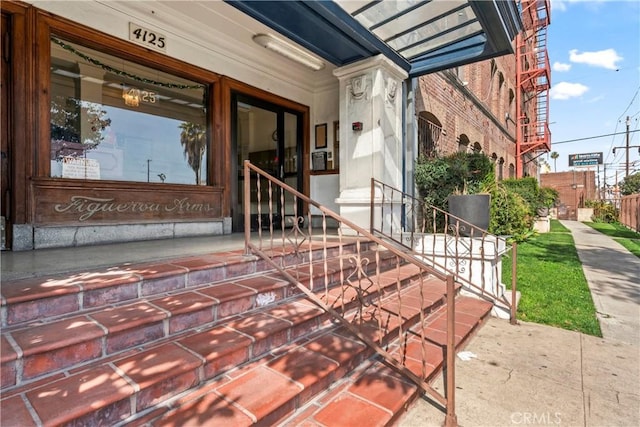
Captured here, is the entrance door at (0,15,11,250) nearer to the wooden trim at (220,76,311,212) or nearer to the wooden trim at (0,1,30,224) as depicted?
the wooden trim at (0,1,30,224)

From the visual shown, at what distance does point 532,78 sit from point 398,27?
13690mm

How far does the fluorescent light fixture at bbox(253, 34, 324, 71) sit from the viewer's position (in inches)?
168

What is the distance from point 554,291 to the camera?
372 cm

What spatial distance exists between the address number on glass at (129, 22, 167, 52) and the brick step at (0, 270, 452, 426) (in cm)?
355

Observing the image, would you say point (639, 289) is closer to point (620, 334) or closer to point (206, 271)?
point (620, 334)

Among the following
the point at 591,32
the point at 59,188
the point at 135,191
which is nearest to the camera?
the point at 59,188

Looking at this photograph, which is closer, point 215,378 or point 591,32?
point 215,378

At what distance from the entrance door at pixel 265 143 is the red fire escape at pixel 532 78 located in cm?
1195

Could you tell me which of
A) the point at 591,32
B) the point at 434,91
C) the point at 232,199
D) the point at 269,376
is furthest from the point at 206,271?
the point at 591,32

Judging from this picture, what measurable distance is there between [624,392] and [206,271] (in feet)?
9.25

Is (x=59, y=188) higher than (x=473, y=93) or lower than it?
lower

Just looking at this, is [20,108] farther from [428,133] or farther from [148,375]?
[428,133]

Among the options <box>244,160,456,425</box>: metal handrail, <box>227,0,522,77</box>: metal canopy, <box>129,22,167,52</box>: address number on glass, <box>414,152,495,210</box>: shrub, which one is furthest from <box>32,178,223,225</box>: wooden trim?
<box>414,152,495,210</box>: shrub

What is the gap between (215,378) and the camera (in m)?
1.57
